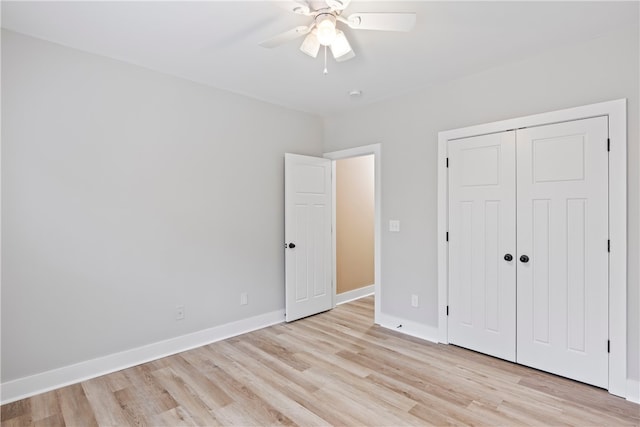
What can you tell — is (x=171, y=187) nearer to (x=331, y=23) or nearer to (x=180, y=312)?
(x=180, y=312)

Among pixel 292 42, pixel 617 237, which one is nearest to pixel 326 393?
pixel 617 237

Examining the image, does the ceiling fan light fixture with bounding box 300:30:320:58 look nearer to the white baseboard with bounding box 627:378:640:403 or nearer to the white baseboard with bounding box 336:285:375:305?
the white baseboard with bounding box 627:378:640:403

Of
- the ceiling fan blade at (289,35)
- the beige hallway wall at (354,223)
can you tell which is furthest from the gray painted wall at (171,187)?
the ceiling fan blade at (289,35)

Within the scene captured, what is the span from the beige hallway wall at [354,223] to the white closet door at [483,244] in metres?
1.92

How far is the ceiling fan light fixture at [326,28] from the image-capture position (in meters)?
1.97

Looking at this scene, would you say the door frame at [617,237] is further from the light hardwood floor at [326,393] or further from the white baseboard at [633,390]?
the light hardwood floor at [326,393]

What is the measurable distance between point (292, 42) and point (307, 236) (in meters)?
2.25

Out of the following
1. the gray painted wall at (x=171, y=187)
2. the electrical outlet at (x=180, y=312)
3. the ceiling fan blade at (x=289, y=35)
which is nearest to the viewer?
the ceiling fan blade at (x=289, y=35)

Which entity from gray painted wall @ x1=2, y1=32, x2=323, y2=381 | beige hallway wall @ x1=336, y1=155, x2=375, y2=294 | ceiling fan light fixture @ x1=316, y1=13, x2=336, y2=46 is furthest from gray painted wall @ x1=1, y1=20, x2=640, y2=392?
ceiling fan light fixture @ x1=316, y1=13, x2=336, y2=46

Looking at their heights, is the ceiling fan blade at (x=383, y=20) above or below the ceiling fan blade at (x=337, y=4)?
below

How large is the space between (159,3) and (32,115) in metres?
1.31

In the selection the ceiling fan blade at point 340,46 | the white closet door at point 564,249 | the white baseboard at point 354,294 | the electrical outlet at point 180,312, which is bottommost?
the white baseboard at point 354,294

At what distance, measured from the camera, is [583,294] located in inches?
98.0

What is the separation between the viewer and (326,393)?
7.89ft
